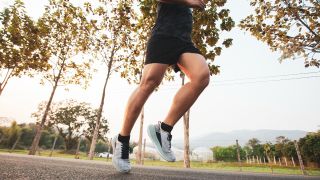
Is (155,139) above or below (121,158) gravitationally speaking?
above

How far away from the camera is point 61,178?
159cm

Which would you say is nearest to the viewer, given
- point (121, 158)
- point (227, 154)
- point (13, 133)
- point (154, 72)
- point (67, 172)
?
point (67, 172)

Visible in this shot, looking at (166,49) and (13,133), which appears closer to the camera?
(166,49)

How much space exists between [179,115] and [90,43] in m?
16.6

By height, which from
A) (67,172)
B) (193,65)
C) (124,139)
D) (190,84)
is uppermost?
(193,65)

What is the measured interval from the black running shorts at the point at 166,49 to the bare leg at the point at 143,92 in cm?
6

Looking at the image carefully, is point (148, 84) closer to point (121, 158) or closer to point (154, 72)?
point (154, 72)

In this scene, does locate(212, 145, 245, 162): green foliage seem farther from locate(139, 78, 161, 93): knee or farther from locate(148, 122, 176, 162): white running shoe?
locate(139, 78, 161, 93): knee

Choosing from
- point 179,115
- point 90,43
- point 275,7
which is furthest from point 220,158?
point 179,115

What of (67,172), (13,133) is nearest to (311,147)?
(67,172)

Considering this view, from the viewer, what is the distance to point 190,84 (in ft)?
7.39

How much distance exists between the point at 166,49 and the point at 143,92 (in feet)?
1.42

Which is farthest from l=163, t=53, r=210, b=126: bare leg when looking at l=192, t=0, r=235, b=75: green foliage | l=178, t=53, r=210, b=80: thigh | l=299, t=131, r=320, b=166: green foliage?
l=299, t=131, r=320, b=166: green foliage

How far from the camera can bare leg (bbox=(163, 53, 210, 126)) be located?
7.13 feet
